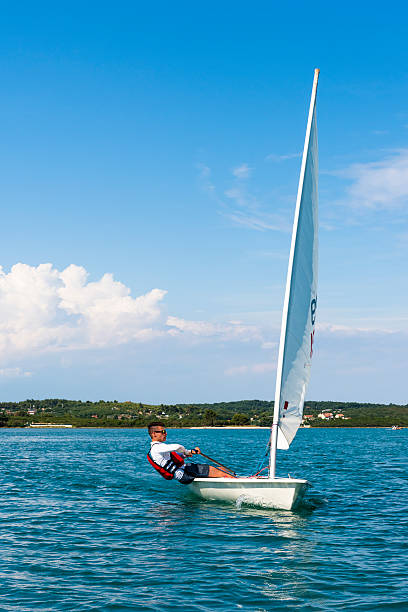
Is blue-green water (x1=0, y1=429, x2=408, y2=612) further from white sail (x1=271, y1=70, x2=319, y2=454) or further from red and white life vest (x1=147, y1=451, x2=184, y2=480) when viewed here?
white sail (x1=271, y1=70, x2=319, y2=454)

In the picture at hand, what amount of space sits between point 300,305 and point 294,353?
1455 mm

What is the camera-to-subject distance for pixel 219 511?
18.0 m

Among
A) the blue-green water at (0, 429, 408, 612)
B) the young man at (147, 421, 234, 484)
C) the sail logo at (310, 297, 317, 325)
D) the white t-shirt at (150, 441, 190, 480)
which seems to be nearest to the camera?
the blue-green water at (0, 429, 408, 612)

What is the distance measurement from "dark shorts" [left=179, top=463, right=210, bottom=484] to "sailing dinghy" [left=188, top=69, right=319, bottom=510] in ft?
0.90

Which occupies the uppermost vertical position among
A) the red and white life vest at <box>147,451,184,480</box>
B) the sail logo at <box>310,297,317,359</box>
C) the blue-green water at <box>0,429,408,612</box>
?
the sail logo at <box>310,297,317,359</box>

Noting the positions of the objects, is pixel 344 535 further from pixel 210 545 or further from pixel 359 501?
pixel 359 501

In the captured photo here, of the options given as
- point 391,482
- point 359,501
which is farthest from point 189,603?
point 391,482

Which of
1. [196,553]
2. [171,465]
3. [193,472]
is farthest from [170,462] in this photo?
[196,553]

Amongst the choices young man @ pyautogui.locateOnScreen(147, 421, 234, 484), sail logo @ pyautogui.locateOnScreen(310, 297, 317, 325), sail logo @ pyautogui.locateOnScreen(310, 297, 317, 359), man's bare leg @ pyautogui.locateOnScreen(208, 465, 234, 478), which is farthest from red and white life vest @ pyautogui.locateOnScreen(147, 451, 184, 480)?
sail logo @ pyautogui.locateOnScreen(310, 297, 317, 325)

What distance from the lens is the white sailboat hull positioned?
1680 cm

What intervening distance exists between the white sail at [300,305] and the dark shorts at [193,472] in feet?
9.05

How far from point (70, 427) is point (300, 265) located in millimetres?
180463

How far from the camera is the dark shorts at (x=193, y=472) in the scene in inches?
729

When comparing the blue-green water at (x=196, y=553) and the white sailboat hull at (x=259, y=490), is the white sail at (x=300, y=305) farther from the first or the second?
the blue-green water at (x=196, y=553)
